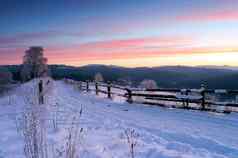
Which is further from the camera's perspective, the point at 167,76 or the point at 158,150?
the point at 167,76

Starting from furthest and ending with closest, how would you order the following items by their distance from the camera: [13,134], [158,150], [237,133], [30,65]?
[30,65] < [237,133] < [13,134] < [158,150]

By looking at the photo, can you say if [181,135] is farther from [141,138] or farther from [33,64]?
[33,64]

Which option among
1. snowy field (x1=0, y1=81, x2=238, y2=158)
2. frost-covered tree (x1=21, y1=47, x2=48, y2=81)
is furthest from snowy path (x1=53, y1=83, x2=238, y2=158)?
frost-covered tree (x1=21, y1=47, x2=48, y2=81)

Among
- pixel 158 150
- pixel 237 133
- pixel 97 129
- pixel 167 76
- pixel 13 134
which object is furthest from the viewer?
pixel 167 76

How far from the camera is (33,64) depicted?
7812cm

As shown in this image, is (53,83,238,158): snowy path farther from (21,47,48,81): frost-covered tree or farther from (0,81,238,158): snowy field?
(21,47,48,81): frost-covered tree

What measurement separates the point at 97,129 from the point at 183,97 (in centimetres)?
846

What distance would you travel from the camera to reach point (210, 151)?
306 inches

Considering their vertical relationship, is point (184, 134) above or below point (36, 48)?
below

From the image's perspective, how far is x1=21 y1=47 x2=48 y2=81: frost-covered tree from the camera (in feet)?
254

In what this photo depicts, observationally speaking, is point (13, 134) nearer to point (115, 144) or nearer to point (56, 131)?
point (56, 131)

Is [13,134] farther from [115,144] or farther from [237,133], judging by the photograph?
[237,133]

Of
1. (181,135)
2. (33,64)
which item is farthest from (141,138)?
(33,64)

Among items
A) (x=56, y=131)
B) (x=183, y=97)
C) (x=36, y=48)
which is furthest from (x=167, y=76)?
(x=56, y=131)
